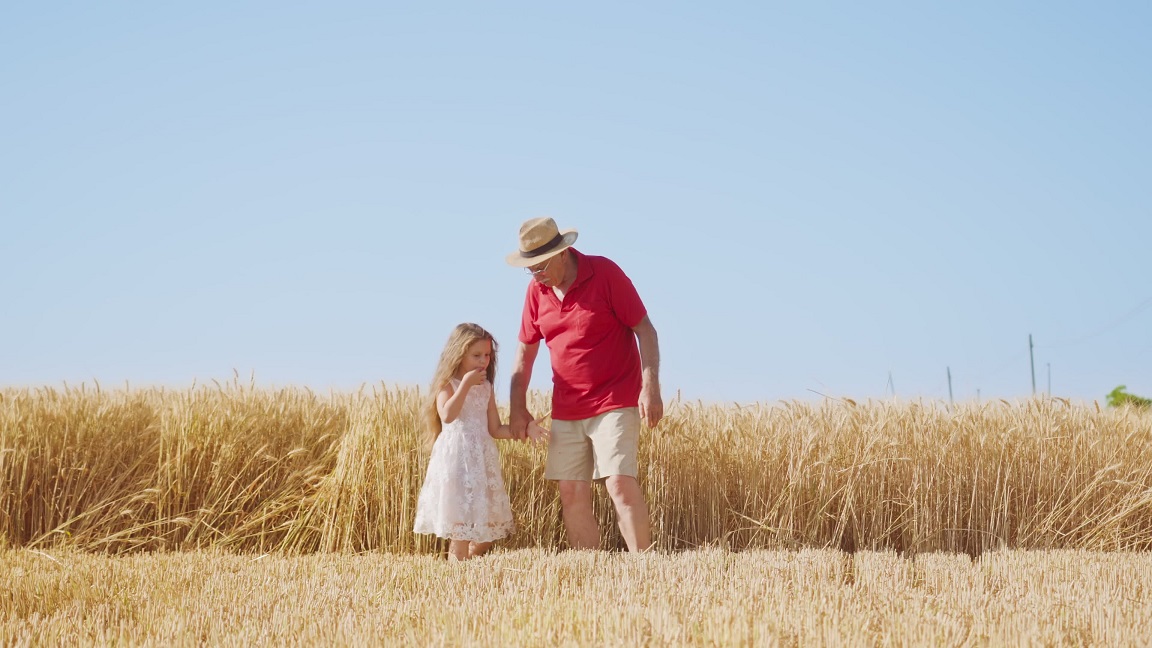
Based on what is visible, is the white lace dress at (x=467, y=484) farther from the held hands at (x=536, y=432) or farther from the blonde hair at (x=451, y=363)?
the held hands at (x=536, y=432)

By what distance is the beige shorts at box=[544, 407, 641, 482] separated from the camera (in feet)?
17.0

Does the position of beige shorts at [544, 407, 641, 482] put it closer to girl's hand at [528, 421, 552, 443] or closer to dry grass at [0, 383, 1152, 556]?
girl's hand at [528, 421, 552, 443]

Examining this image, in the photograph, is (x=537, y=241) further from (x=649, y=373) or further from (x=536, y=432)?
(x=536, y=432)

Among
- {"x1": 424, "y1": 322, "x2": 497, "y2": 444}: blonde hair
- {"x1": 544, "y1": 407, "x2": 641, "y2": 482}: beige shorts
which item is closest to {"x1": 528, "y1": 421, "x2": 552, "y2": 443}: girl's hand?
{"x1": 544, "y1": 407, "x2": 641, "y2": 482}: beige shorts

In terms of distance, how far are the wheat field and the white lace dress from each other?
245 millimetres

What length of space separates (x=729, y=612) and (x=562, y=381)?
7.23ft

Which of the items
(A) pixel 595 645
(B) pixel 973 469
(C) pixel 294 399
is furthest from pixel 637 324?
(C) pixel 294 399

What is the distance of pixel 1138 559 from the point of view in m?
5.33

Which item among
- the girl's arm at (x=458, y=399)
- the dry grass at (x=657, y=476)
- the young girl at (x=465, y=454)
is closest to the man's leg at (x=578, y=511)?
the young girl at (x=465, y=454)

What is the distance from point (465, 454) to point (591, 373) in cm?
87

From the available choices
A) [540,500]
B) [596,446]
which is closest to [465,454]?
[596,446]

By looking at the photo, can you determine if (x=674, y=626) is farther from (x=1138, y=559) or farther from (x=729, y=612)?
(x=1138, y=559)

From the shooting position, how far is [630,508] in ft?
17.2

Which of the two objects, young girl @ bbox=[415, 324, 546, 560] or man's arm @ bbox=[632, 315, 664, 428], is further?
young girl @ bbox=[415, 324, 546, 560]
